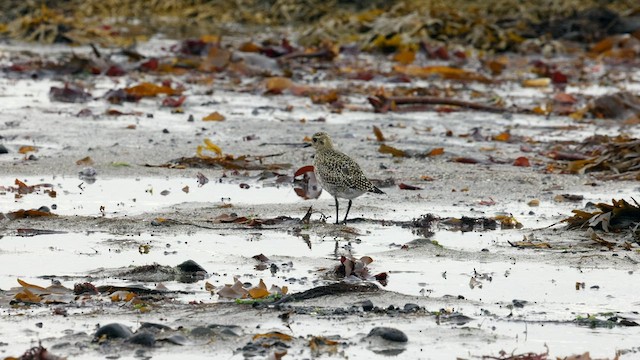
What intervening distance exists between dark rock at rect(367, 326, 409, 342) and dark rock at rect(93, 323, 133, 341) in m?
0.96

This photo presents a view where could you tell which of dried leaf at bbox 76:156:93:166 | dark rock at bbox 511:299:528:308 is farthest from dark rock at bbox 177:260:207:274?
dried leaf at bbox 76:156:93:166

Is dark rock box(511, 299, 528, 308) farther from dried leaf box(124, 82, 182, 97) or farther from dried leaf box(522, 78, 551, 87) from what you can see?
dried leaf box(522, 78, 551, 87)

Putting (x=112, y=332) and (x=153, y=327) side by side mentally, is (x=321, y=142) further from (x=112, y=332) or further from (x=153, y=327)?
(x=112, y=332)

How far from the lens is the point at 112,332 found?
4.90 metres

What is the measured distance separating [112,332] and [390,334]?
108 centimetres

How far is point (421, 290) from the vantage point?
6.00 meters

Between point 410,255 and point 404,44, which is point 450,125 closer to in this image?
point 410,255

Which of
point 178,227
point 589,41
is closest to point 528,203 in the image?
point 178,227

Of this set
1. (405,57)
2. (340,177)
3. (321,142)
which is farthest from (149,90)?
(340,177)

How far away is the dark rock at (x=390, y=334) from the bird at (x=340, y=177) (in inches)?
104

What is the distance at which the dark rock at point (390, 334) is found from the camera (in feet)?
16.5

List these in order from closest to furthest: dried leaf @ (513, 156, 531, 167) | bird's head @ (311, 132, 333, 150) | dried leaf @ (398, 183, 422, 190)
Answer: bird's head @ (311, 132, 333, 150) → dried leaf @ (398, 183, 422, 190) → dried leaf @ (513, 156, 531, 167)

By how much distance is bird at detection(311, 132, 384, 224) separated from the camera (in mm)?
7734

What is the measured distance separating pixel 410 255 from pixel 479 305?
1.14 meters
